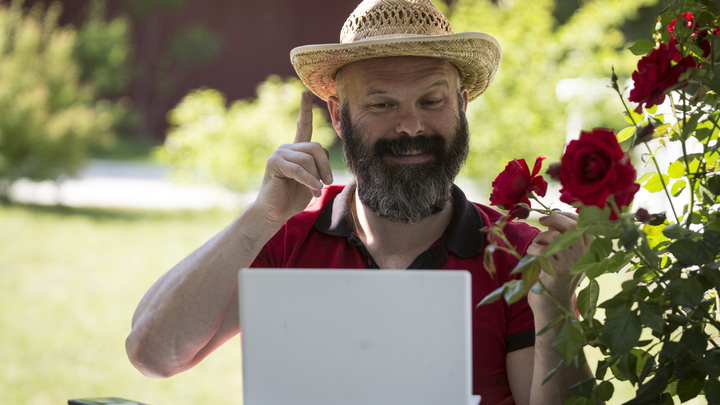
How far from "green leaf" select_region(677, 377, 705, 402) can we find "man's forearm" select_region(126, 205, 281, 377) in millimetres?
985

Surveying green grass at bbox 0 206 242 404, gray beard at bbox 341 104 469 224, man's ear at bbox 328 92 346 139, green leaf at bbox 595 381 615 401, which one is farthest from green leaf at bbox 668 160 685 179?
green grass at bbox 0 206 242 404

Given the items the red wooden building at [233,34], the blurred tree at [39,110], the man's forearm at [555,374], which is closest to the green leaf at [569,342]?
the man's forearm at [555,374]

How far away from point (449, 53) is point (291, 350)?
1179mm

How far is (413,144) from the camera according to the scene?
179 cm

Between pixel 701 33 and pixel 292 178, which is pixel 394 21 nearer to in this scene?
pixel 292 178

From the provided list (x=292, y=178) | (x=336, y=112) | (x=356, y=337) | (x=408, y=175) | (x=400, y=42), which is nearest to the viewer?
(x=356, y=337)

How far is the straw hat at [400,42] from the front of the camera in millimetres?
1745

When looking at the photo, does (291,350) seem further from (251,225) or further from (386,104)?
(386,104)

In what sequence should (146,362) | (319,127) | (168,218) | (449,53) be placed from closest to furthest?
1. (146,362)
2. (449,53)
3. (319,127)
4. (168,218)

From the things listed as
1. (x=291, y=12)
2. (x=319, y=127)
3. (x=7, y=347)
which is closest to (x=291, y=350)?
(x=7, y=347)

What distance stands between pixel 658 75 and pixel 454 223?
938mm

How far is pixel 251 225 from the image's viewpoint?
164 cm

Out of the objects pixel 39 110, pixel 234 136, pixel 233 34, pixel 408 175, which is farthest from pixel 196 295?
pixel 233 34

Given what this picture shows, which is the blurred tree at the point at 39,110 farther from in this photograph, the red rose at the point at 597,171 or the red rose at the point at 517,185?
the red rose at the point at 597,171
